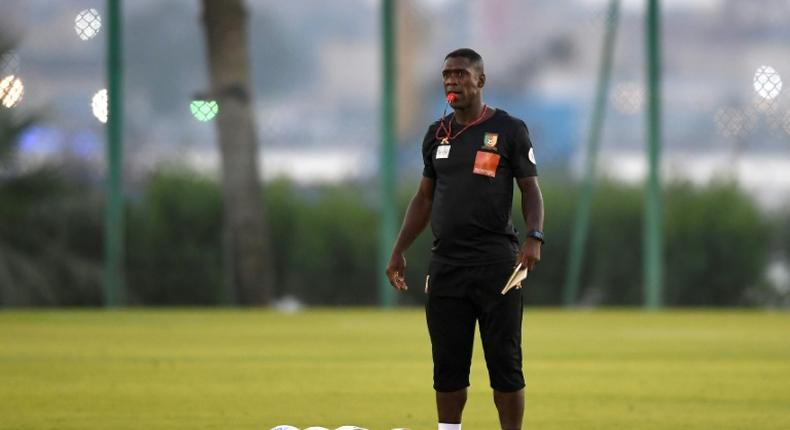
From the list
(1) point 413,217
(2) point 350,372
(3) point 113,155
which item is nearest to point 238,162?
(3) point 113,155

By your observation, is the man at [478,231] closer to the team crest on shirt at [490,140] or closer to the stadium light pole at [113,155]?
the team crest on shirt at [490,140]

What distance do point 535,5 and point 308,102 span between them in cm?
364

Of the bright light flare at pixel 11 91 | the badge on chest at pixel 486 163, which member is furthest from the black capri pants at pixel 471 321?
the bright light flare at pixel 11 91

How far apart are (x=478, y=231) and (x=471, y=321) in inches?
16.3

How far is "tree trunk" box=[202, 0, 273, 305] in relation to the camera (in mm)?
23156

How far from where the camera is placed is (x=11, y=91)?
2261 cm

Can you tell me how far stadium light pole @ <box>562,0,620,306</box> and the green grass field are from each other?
229 cm

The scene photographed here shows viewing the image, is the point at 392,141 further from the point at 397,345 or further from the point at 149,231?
the point at 397,345

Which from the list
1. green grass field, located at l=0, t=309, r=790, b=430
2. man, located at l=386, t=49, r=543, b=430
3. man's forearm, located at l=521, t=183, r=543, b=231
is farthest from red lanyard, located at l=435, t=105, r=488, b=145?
green grass field, located at l=0, t=309, r=790, b=430

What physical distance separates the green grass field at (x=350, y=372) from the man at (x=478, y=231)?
1.58 m

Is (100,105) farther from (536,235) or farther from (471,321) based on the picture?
(536,235)

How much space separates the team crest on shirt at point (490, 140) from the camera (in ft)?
25.3

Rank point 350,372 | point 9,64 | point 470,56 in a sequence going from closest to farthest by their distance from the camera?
1. point 470,56
2. point 350,372
3. point 9,64

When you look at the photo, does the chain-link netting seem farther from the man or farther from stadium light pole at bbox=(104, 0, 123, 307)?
the man
